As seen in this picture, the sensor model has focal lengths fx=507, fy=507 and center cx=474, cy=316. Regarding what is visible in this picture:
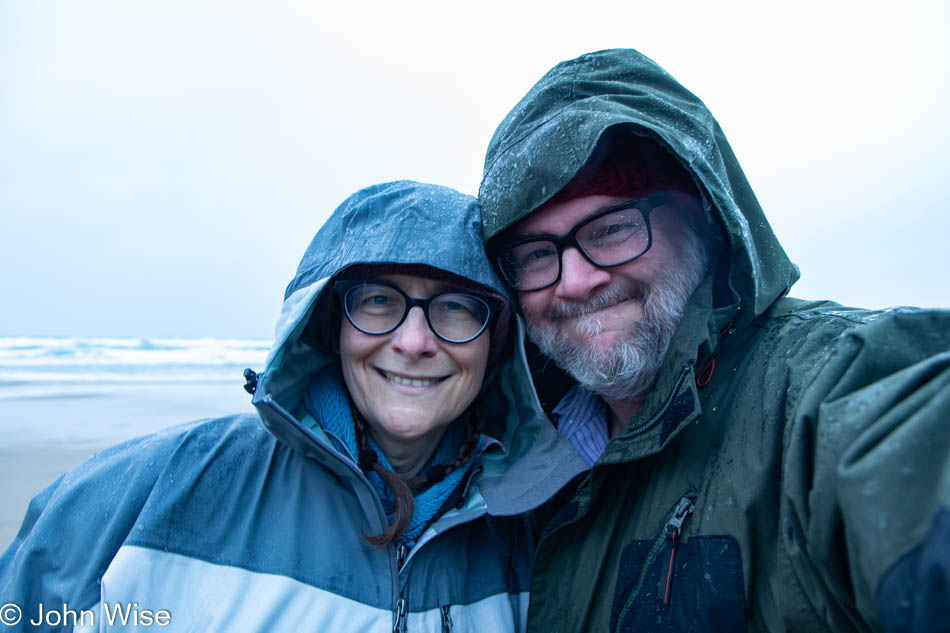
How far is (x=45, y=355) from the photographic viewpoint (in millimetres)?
18359

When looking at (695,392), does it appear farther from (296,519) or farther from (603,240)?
(296,519)

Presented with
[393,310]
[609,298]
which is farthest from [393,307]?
[609,298]

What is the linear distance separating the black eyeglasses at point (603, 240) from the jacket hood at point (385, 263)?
193mm

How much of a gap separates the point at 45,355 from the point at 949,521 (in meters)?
24.0

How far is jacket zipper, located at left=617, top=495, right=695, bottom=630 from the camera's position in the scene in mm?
1389

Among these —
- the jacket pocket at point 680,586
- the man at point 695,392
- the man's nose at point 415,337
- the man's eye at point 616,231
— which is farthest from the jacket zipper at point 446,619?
the man's eye at point 616,231

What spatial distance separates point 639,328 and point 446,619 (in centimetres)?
122

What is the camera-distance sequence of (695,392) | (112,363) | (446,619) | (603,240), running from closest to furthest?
1. (695,392)
2. (446,619)
3. (603,240)
4. (112,363)

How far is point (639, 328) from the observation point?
6.17 feet

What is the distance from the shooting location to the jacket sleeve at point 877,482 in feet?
2.31

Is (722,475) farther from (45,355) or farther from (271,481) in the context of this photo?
(45,355)

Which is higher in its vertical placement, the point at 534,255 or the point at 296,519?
the point at 534,255

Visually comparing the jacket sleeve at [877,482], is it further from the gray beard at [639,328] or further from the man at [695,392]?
the gray beard at [639,328]

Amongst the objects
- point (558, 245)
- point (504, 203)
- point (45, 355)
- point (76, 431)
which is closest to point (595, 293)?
point (558, 245)
